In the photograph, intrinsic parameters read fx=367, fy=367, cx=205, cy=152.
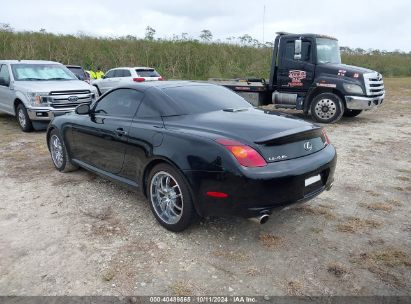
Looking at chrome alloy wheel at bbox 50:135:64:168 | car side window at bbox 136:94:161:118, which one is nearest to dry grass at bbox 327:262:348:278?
car side window at bbox 136:94:161:118

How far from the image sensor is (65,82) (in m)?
9.46

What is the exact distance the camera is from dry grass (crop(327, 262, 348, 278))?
3084 millimetres

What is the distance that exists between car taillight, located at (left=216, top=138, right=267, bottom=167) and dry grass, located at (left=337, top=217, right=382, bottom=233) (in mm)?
1345

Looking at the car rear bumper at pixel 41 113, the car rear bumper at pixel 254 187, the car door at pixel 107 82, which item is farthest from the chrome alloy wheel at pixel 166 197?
the car door at pixel 107 82

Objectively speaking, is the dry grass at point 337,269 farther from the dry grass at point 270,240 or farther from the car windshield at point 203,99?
the car windshield at point 203,99

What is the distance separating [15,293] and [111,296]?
0.76 m

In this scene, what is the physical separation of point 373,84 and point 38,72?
9.07 m

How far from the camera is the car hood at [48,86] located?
28.7 feet

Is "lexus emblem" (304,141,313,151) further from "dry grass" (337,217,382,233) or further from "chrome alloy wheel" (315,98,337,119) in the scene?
"chrome alloy wheel" (315,98,337,119)

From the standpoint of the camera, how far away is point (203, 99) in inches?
169

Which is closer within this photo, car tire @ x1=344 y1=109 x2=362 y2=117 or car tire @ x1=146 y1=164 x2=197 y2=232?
car tire @ x1=146 y1=164 x2=197 y2=232

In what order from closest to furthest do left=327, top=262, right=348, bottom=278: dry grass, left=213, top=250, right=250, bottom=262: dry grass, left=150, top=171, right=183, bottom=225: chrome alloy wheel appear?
left=327, top=262, right=348, bottom=278: dry grass, left=213, top=250, right=250, bottom=262: dry grass, left=150, top=171, right=183, bottom=225: chrome alloy wheel

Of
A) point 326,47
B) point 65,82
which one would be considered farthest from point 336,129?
point 65,82

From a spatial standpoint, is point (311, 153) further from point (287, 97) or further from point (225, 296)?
point (287, 97)
